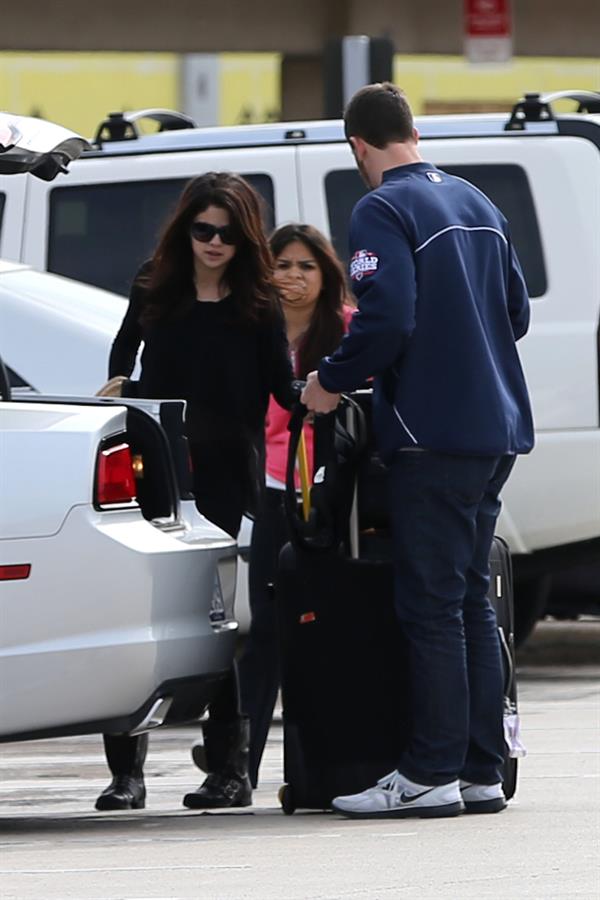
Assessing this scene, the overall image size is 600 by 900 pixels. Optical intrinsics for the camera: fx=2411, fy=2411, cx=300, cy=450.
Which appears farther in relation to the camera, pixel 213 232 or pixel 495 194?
pixel 495 194

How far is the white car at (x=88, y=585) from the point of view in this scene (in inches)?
234

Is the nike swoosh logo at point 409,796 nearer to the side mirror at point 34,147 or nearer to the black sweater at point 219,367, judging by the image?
the black sweater at point 219,367

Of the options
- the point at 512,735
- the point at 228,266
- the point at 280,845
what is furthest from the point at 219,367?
the point at 280,845

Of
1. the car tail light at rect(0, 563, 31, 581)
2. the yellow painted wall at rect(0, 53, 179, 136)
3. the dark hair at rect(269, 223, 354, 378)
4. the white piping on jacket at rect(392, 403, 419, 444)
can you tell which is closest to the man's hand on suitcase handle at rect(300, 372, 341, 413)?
A: the white piping on jacket at rect(392, 403, 419, 444)

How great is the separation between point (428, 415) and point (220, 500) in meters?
0.88

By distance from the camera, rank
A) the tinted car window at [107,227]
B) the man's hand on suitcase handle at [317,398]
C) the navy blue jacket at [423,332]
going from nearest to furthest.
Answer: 1. the navy blue jacket at [423,332]
2. the man's hand on suitcase handle at [317,398]
3. the tinted car window at [107,227]

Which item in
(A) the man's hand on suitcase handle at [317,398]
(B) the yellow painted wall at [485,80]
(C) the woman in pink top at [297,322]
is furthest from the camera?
(B) the yellow painted wall at [485,80]

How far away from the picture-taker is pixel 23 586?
5949mm

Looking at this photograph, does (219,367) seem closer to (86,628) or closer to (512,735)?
(86,628)

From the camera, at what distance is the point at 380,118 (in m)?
6.15

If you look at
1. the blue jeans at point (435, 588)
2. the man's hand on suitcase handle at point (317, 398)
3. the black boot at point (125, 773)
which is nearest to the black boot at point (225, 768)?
the black boot at point (125, 773)

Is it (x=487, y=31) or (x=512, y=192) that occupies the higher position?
(x=487, y=31)

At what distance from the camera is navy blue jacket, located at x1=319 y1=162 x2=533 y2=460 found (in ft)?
19.4

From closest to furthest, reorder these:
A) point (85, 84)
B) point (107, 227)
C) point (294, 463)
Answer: point (294, 463) → point (107, 227) → point (85, 84)
